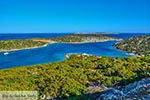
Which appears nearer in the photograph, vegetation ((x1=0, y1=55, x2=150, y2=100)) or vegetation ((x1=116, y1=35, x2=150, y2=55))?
vegetation ((x1=0, y1=55, x2=150, y2=100))

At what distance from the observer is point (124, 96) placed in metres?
11.8

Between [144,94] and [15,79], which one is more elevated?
[144,94]

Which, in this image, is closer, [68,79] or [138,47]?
[68,79]

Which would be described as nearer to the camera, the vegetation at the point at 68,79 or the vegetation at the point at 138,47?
the vegetation at the point at 68,79

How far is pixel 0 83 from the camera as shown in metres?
20.9

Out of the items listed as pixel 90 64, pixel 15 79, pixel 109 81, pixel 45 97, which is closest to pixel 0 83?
pixel 15 79

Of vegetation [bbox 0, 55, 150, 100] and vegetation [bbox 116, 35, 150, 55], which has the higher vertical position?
vegetation [bbox 0, 55, 150, 100]

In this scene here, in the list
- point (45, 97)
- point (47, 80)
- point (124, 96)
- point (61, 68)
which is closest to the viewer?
point (124, 96)

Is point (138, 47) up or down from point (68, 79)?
down

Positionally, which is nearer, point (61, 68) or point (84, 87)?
point (84, 87)

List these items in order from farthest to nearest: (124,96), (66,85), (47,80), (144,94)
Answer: (47,80)
(66,85)
(124,96)
(144,94)

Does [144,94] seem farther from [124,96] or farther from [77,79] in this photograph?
[77,79]

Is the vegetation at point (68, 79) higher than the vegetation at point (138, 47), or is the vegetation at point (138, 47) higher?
the vegetation at point (68, 79)

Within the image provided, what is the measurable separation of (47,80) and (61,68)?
5.64 m
